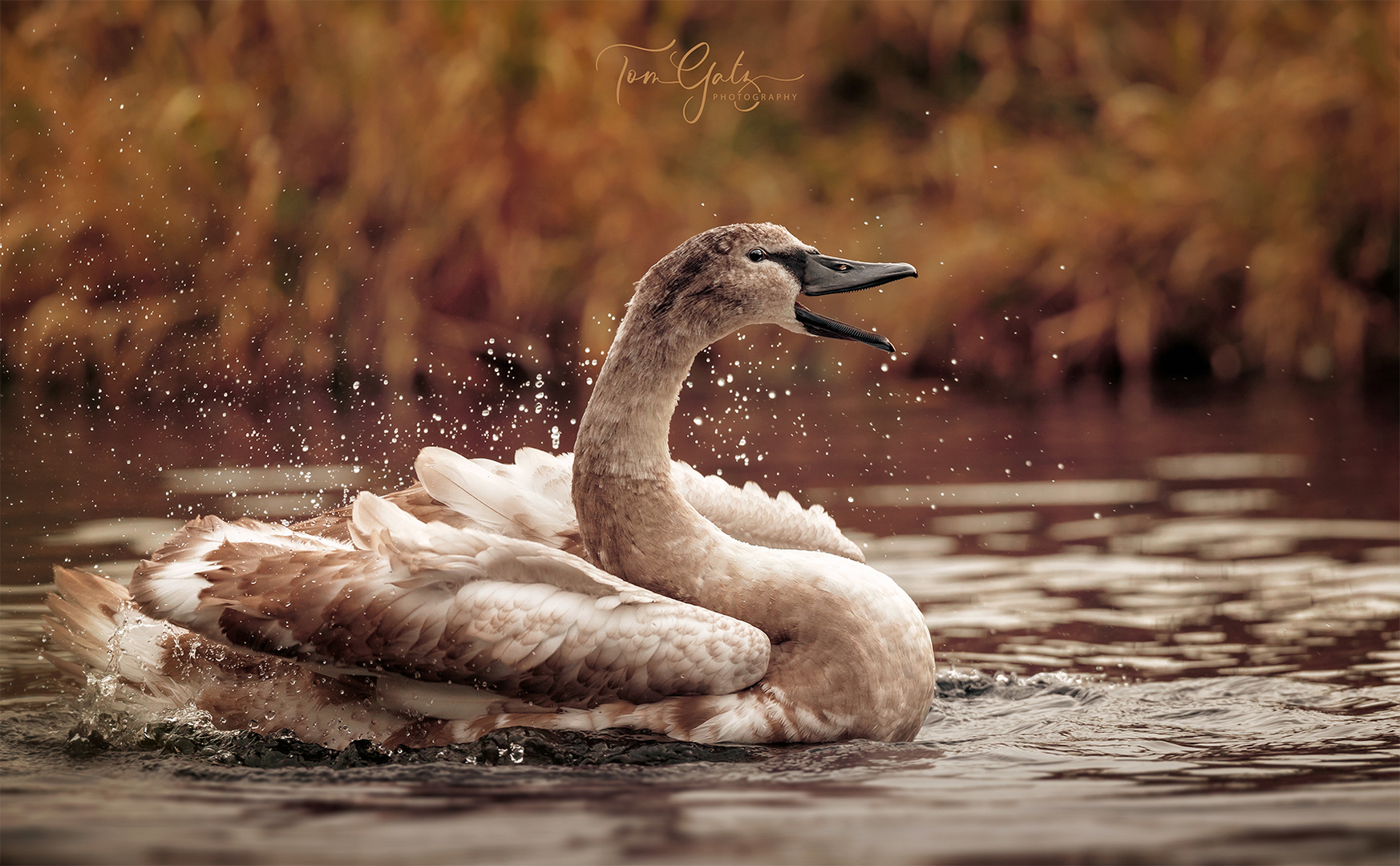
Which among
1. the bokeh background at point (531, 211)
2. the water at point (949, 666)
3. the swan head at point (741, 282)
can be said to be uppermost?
the bokeh background at point (531, 211)

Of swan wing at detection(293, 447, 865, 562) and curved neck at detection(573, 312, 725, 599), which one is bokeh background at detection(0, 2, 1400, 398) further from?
curved neck at detection(573, 312, 725, 599)

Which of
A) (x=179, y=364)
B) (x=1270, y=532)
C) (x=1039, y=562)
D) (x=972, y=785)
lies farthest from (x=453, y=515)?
(x=179, y=364)

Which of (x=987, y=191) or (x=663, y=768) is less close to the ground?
(x=987, y=191)

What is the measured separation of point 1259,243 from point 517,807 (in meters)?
11.8

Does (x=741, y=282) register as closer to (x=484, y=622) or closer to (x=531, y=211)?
(x=484, y=622)

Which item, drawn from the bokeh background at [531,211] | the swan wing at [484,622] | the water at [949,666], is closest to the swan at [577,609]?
the swan wing at [484,622]

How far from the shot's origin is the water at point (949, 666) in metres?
3.88

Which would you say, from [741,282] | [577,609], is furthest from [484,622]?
[741,282]

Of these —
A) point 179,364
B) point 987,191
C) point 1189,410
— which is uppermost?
point 987,191

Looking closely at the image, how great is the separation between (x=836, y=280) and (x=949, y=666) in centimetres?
161

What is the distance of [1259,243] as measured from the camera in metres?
14.5

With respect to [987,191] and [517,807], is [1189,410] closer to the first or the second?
[987,191]

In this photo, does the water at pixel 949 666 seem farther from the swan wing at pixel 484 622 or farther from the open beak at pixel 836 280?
the open beak at pixel 836 280

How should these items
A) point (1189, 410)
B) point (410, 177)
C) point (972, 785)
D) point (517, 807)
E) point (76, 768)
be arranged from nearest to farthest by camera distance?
point (517, 807)
point (972, 785)
point (76, 768)
point (1189, 410)
point (410, 177)
